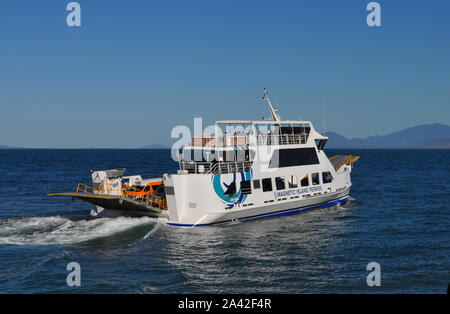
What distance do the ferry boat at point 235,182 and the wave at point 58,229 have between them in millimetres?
1043

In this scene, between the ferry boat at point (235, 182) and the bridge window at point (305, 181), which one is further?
the bridge window at point (305, 181)

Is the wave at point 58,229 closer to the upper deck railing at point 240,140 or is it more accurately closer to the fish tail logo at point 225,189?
the fish tail logo at point 225,189

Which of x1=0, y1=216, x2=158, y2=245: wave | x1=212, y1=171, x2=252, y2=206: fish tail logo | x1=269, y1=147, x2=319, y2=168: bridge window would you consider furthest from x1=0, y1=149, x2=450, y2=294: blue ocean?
x1=269, y1=147, x2=319, y2=168: bridge window

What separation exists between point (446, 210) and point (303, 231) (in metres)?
14.3

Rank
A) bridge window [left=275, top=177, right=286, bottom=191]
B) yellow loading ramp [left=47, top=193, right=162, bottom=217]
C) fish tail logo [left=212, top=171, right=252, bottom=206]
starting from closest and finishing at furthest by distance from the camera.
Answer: yellow loading ramp [left=47, top=193, right=162, bottom=217]
fish tail logo [left=212, top=171, right=252, bottom=206]
bridge window [left=275, top=177, right=286, bottom=191]

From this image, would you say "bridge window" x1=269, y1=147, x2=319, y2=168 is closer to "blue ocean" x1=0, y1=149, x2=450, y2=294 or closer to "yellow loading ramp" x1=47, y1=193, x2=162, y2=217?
"blue ocean" x1=0, y1=149, x2=450, y2=294

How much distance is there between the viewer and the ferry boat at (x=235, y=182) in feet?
76.9

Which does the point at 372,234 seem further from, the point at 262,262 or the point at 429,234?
the point at 262,262

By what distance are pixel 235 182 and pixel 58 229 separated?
10503 millimetres

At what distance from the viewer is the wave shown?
20719mm

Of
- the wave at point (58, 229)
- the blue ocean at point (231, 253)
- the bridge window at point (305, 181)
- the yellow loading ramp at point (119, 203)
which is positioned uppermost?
the bridge window at point (305, 181)

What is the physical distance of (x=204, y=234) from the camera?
22344mm

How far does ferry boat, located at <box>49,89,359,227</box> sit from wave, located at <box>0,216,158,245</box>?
41.0 inches

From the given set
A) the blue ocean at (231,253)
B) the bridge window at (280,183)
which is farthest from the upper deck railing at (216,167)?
the blue ocean at (231,253)
